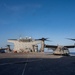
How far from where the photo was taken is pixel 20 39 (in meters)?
100

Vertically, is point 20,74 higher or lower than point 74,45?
lower

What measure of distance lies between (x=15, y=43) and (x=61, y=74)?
8756 centimetres

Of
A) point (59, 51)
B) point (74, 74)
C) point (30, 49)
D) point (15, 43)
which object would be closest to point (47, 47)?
point (30, 49)

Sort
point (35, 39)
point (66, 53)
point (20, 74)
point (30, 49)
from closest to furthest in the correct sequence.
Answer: point (20, 74), point (66, 53), point (30, 49), point (35, 39)

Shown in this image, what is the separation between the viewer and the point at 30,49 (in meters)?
95.3

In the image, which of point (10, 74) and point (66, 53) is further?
point (66, 53)

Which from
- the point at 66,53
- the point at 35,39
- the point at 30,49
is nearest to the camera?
the point at 66,53

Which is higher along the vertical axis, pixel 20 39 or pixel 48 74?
pixel 20 39

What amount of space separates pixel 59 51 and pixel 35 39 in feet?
115

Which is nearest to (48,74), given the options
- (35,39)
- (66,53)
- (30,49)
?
(66,53)

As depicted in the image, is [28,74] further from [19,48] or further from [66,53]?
[19,48]

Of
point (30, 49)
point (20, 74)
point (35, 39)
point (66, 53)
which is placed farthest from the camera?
point (35, 39)

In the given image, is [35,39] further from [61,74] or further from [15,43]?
[61,74]

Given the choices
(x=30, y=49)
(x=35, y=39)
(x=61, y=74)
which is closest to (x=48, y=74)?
(x=61, y=74)
